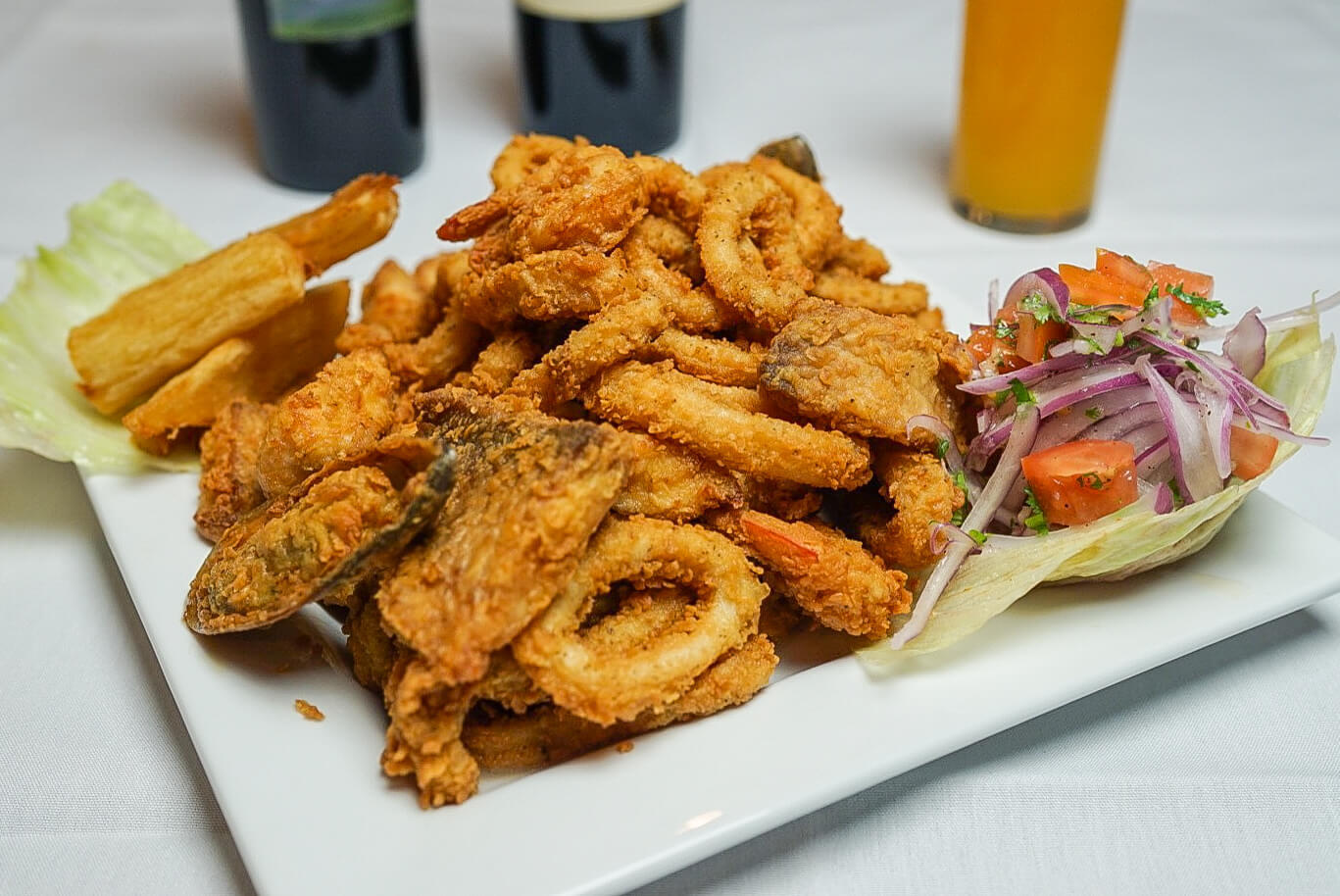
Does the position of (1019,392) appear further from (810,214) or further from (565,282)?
(565,282)

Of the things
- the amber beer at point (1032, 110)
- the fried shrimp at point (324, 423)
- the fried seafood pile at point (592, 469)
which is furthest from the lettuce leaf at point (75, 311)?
the amber beer at point (1032, 110)

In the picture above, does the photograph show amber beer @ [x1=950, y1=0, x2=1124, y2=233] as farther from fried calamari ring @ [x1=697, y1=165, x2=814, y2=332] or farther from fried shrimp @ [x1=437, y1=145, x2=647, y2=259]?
fried shrimp @ [x1=437, y1=145, x2=647, y2=259]

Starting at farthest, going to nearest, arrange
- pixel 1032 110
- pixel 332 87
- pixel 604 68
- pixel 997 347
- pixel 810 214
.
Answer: pixel 604 68
pixel 332 87
pixel 1032 110
pixel 810 214
pixel 997 347

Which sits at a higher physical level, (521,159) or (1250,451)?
(521,159)

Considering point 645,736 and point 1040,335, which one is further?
point 1040,335

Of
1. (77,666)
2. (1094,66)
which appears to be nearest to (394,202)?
(77,666)

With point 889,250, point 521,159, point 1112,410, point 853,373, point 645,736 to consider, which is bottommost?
point 889,250

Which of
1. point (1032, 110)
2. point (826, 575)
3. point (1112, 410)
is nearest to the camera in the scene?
point (826, 575)

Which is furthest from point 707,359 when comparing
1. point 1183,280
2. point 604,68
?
point 604,68
